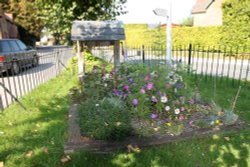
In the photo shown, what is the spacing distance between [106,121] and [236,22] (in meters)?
14.1

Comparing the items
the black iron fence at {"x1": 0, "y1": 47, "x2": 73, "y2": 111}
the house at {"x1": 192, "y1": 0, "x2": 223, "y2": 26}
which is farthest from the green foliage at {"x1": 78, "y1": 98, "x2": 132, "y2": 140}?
the house at {"x1": 192, "y1": 0, "x2": 223, "y2": 26}

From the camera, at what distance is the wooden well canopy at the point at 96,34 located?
676 cm

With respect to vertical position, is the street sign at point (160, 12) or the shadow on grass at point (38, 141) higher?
the street sign at point (160, 12)

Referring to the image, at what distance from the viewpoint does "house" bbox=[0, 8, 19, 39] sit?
2441 centimetres

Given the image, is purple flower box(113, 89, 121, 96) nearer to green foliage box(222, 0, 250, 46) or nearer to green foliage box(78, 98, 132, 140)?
green foliage box(78, 98, 132, 140)

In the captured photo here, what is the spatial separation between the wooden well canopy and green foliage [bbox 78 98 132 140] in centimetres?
360

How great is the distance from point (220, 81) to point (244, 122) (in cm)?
355

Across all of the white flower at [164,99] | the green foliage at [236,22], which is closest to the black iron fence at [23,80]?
the white flower at [164,99]

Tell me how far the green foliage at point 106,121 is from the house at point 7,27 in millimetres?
25146

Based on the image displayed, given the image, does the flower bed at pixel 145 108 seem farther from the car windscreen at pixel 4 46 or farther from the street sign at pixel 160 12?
the car windscreen at pixel 4 46

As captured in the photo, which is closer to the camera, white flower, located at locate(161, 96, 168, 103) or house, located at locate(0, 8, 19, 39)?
white flower, located at locate(161, 96, 168, 103)

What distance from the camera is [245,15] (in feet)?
45.1

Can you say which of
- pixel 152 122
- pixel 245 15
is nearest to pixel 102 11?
pixel 152 122

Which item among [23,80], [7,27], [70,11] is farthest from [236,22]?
[7,27]
